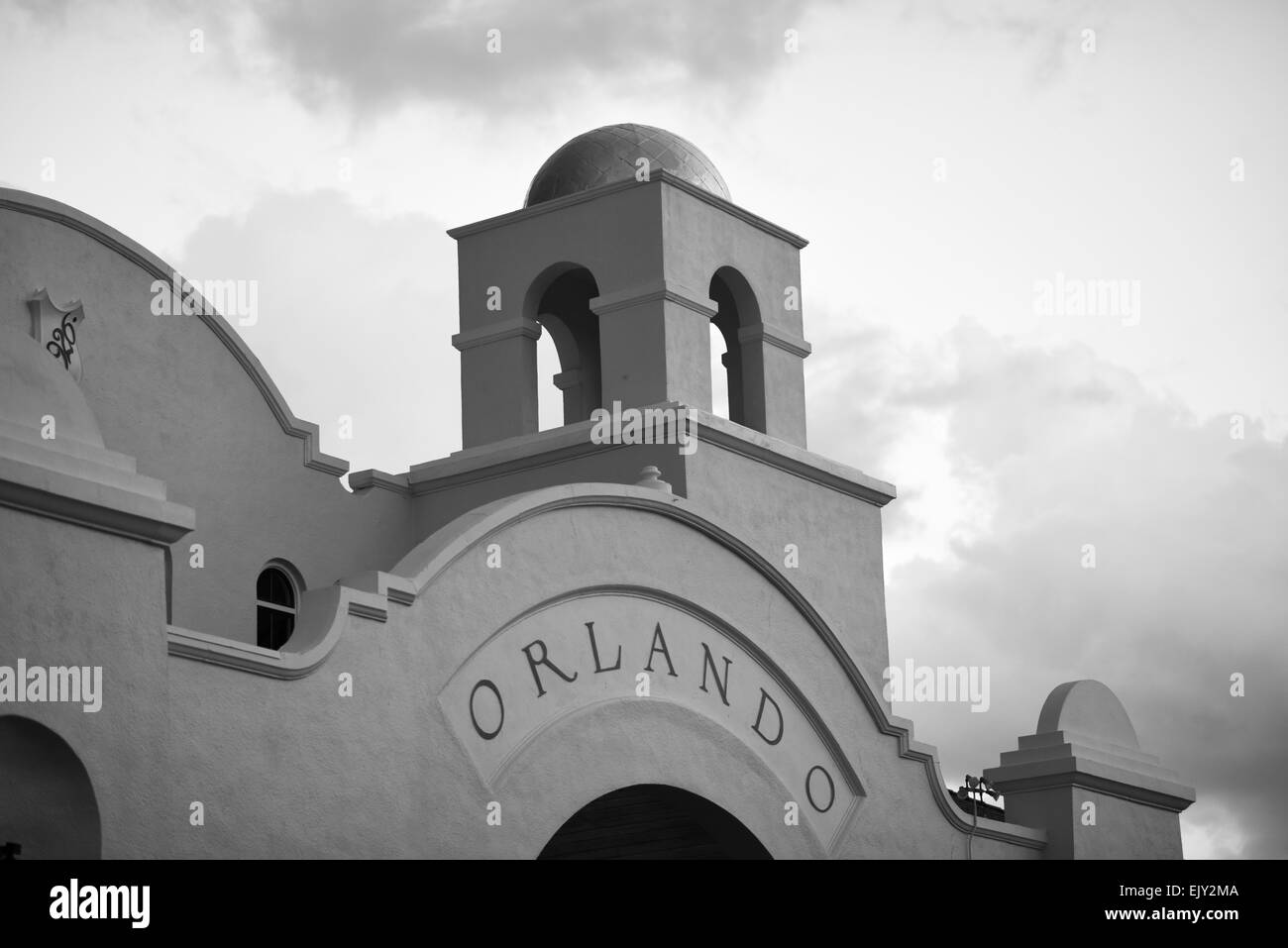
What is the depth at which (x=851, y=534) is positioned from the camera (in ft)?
73.3

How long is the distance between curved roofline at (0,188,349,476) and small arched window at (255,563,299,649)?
114cm

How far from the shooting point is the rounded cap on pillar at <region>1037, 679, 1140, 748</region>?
21391 millimetres

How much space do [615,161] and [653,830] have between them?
8.00 meters

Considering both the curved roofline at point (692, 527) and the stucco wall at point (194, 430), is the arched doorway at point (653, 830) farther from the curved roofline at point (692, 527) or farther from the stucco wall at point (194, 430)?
the stucco wall at point (194, 430)

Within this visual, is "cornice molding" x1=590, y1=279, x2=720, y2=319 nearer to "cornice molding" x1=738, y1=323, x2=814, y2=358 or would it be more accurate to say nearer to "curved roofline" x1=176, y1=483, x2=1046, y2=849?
"cornice molding" x1=738, y1=323, x2=814, y2=358

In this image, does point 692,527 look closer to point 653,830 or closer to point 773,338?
point 653,830

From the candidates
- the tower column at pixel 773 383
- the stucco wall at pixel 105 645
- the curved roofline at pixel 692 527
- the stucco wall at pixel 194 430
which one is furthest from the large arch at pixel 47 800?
the tower column at pixel 773 383

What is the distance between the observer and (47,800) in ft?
37.7

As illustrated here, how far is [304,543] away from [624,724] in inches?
204

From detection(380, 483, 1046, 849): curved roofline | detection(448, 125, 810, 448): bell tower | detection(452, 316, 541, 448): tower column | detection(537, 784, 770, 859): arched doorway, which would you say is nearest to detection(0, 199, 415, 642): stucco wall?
detection(452, 316, 541, 448): tower column

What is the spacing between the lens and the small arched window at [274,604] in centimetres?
1948

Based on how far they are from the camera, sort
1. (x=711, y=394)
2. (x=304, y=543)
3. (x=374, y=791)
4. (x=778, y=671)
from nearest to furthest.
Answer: (x=374, y=791)
(x=778, y=671)
(x=304, y=543)
(x=711, y=394)
